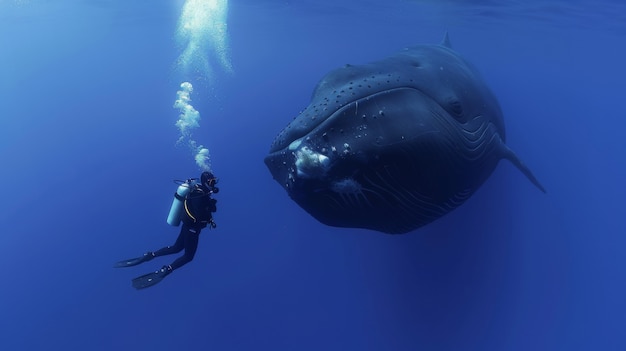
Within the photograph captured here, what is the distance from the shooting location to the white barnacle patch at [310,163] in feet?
16.4

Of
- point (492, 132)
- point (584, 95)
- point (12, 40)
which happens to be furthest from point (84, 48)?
point (584, 95)

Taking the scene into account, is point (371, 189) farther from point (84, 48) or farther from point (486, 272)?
point (84, 48)

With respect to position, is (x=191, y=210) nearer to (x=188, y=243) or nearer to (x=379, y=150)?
(x=188, y=243)

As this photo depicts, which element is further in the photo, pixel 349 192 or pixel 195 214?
pixel 195 214

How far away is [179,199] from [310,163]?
573 centimetres

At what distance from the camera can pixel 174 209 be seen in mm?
10109

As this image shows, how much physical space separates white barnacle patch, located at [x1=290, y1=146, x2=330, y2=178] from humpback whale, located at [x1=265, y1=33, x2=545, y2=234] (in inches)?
0.4

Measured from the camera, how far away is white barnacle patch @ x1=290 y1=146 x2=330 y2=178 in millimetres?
5000

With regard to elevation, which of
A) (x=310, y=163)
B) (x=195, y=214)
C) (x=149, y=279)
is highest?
(x=195, y=214)

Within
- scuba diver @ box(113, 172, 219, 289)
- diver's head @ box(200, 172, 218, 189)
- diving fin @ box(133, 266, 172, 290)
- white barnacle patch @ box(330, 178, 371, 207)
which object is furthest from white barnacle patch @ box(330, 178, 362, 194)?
diving fin @ box(133, 266, 172, 290)

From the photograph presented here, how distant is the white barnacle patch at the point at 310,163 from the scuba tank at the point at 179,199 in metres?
5.22

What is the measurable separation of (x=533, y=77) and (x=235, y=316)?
88.6m

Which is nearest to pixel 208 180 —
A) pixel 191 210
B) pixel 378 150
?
pixel 191 210

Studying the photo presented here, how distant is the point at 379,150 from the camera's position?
5074 mm
